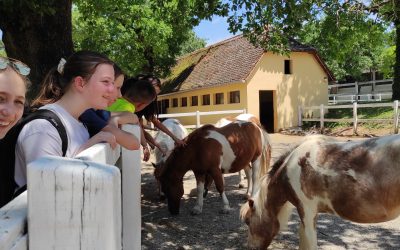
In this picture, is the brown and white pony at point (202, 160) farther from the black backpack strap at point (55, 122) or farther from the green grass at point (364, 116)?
the green grass at point (364, 116)

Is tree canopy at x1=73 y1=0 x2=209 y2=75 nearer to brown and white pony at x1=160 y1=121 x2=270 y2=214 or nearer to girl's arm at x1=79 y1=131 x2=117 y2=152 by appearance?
brown and white pony at x1=160 y1=121 x2=270 y2=214

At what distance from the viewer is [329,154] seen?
3945 millimetres

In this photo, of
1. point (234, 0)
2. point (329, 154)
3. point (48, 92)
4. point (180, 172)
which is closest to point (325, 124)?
point (234, 0)

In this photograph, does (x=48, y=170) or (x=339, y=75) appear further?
(x=339, y=75)

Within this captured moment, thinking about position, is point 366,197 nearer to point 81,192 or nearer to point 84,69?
point 84,69

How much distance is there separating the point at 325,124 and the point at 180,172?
15.9 meters

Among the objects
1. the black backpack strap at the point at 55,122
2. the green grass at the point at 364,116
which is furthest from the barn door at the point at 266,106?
the black backpack strap at the point at 55,122

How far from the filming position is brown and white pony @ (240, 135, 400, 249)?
3.62 metres

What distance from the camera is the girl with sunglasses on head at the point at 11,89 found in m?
1.56

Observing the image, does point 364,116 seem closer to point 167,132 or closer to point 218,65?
point 218,65

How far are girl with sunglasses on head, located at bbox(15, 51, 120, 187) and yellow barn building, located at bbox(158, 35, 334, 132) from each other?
66.1 ft

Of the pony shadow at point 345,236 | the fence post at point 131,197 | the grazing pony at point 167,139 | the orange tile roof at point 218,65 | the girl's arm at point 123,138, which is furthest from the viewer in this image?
the orange tile roof at point 218,65

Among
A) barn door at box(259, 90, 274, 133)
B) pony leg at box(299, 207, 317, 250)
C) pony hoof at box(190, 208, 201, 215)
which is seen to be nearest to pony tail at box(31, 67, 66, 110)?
pony leg at box(299, 207, 317, 250)

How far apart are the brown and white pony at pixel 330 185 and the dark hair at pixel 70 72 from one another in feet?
8.50
